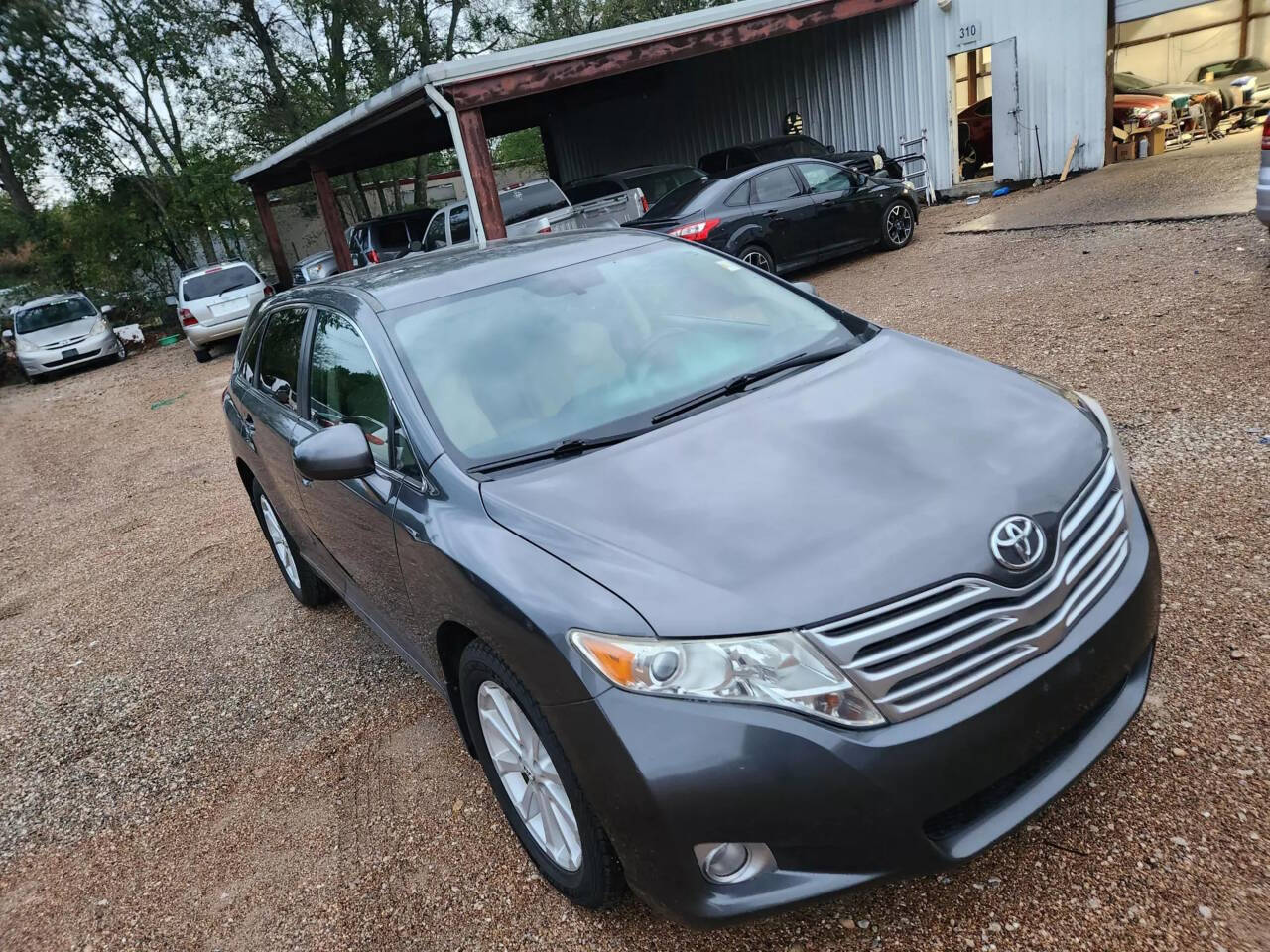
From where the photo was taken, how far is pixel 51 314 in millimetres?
18297

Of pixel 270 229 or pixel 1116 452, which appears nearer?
pixel 1116 452

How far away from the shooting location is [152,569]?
598 cm

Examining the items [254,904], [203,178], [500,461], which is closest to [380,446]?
[500,461]

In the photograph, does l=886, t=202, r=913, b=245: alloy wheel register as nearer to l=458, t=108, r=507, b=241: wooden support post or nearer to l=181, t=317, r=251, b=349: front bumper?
l=458, t=108, r=507, b=241: wooden support post

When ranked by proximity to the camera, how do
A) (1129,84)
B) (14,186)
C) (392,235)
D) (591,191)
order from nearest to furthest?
(591,191), (1129,84), (392,235), (14,186)

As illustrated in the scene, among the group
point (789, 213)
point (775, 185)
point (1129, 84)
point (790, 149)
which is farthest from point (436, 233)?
point (1129, 84)

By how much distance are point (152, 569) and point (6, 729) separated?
6.21 ft

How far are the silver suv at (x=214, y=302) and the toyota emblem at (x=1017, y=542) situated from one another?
52.7 feet

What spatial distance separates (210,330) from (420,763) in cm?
1482

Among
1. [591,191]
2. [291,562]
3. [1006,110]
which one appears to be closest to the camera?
[291,562]

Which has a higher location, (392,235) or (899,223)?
(392,235)

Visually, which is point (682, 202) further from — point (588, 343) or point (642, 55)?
point (588, 343)

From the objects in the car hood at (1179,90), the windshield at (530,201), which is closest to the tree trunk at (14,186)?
the windshield at (530,201)

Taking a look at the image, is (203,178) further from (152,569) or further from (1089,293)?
(1089,293)
